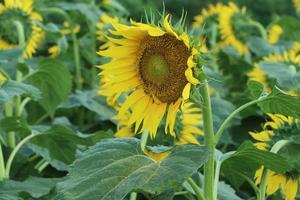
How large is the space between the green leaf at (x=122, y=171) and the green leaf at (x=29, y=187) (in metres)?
0.32

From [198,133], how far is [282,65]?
0.38 m

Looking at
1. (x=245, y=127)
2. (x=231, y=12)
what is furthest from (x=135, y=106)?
(x=231, y=12)

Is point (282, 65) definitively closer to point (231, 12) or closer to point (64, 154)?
point (64, 154)

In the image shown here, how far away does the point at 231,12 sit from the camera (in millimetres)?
3182

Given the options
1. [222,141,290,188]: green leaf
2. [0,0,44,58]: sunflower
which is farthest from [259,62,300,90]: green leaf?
[0,0,44,58]: sunflower

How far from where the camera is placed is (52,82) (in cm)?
228

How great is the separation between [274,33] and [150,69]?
1892mm

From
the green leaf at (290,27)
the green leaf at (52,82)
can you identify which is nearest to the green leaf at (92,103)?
the green leaf at (52,82)

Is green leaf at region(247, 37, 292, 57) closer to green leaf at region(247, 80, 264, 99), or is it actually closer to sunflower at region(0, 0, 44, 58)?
sunflower at region(0, 0, 44, 58)

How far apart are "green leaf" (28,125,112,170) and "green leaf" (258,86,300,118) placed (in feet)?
1.69

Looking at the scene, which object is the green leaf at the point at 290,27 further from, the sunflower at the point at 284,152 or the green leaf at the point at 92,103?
the sunflower at the point at 284,152

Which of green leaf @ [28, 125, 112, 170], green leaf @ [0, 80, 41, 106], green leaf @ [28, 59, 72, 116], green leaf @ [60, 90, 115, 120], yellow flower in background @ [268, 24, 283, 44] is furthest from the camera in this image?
yellow flower in background @ [268, 24, 283, 44]

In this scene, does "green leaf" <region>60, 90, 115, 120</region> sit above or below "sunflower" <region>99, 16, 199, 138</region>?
below

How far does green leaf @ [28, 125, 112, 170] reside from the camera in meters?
1.88
